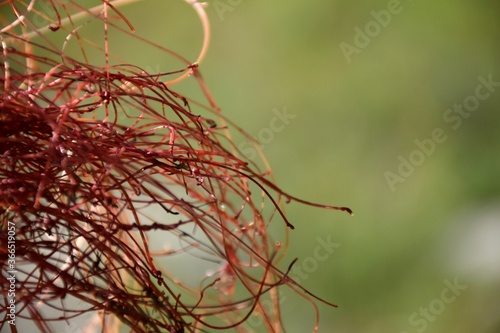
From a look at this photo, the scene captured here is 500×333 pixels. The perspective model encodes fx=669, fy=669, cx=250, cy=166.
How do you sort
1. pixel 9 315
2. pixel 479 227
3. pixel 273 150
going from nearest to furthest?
1. pixel 9 315
2. pixel 479 227
3. pixel 273 150

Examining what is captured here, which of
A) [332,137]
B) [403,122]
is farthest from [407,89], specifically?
[332,137]

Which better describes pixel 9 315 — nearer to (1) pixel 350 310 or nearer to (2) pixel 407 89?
(1) pixel 350 310

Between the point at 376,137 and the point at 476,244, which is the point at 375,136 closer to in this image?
the point at 376,137

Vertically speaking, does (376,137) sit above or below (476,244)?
above

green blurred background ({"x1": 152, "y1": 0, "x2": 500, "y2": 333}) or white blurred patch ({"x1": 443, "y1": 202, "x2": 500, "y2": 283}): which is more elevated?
green blurred background ({"x1": 152, "y1": 0, "x2": 500, "y2": 333})

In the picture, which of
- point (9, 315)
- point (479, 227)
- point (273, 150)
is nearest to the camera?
point (9, 315)

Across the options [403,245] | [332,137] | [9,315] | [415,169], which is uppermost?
[332,137]

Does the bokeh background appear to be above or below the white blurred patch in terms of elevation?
above

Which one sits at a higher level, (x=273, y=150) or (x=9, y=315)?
(x=273, y=150)

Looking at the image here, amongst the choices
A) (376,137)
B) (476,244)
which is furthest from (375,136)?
(476,244)
